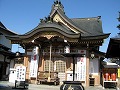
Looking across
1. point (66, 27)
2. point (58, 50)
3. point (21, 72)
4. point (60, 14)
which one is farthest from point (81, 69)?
point (60, 14)

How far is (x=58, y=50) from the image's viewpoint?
2081 centimetres

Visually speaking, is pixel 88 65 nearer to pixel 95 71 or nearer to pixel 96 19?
pixel 95 71

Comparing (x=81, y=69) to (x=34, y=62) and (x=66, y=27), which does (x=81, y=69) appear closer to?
(x=34, y=62)

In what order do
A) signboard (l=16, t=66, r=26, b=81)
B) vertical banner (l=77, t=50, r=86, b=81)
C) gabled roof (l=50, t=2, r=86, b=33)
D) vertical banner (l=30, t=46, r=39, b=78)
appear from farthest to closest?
gabled roof (l=50, t=2, r=86, b=33) → vertical banner (l=30, t=46, r=39, b=78) → signboard (l=16, t=66, r=26, b=81) → vertical banner (l=77, t=50, r=86, b=81)

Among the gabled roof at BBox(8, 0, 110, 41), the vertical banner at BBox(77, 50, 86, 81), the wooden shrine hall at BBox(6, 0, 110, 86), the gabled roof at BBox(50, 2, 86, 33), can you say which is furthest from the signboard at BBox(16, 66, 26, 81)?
the gabled roof at BBox(50, 2, 86, 33)

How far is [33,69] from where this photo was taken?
2050 cm

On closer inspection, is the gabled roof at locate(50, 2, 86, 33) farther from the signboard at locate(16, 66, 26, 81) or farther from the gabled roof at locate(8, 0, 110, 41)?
the signboard at locate(16, 66, 26, 81)

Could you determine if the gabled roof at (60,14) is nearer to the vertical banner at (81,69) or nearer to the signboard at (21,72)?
the vertical banner at (81,69)

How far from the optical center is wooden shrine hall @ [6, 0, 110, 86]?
63.1 feet

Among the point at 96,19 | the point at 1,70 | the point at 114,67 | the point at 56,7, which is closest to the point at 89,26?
the point at 96,19

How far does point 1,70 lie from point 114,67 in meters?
12.8

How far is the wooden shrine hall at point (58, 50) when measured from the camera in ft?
63.1

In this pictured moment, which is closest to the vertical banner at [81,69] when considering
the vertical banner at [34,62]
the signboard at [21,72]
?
the vertical banner at [34,62]

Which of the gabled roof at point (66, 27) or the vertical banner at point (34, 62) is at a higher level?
the gabled roof at point (66, 27)
